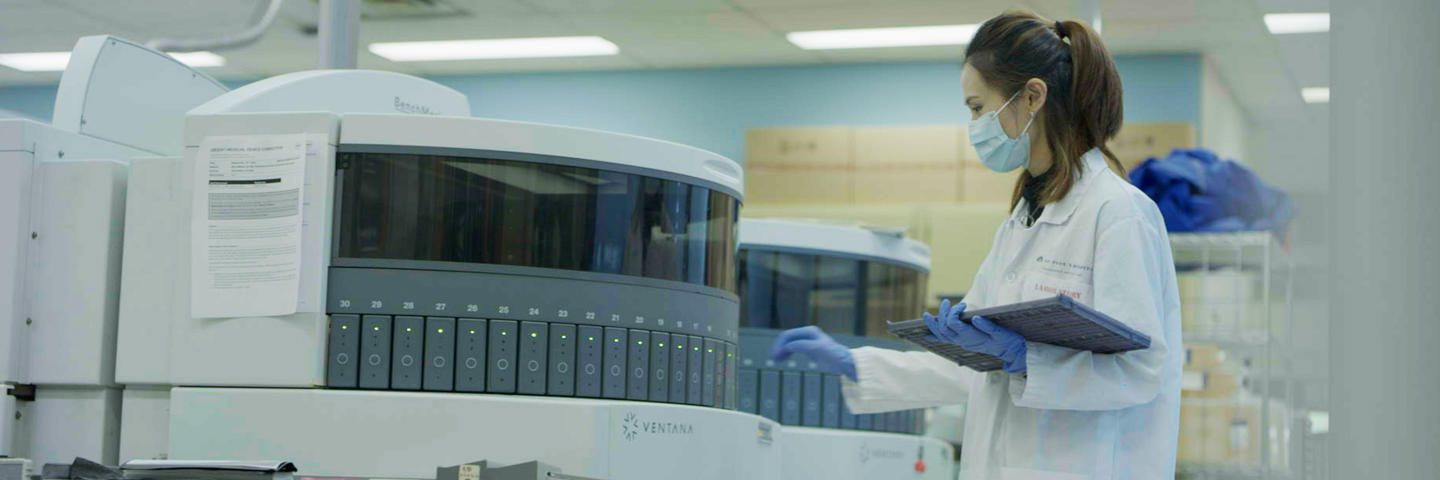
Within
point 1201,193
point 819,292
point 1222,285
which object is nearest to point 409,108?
point 819,292

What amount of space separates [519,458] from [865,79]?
495 centimetres

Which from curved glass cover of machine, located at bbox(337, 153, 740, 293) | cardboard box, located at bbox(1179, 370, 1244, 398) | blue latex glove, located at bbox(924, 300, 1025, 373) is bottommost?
cardboard box, located at bbox(1179, 370, 1244, 398)

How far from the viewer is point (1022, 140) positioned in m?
1.64

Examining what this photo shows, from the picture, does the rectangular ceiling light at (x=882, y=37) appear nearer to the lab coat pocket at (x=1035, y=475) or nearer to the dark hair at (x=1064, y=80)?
the dark hair at (x=1064, y=80)

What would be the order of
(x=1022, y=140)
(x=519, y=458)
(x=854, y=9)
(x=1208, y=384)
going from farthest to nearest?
(x=854, y=9) → (x=1208, y=384) → (x=1022, y=140) → (x=519, y=458)

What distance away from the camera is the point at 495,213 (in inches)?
63.6

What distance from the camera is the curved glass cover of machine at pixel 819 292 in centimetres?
268

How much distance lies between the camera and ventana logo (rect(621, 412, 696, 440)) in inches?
61.7

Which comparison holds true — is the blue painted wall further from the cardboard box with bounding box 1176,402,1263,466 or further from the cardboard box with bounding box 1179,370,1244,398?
the cardboard box with bounding box 1176,402,1263,466

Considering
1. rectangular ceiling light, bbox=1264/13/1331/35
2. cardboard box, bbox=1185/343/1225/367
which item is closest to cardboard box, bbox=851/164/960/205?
cardboard box, bbox=1185/343/1225/367

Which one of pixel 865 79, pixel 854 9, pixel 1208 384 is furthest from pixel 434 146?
pixel 865 79

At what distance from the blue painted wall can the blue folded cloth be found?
74.9 inches

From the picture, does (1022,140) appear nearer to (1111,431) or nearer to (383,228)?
(1111,431)

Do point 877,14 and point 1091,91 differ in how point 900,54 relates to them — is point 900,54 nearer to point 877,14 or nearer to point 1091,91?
point 877,14
